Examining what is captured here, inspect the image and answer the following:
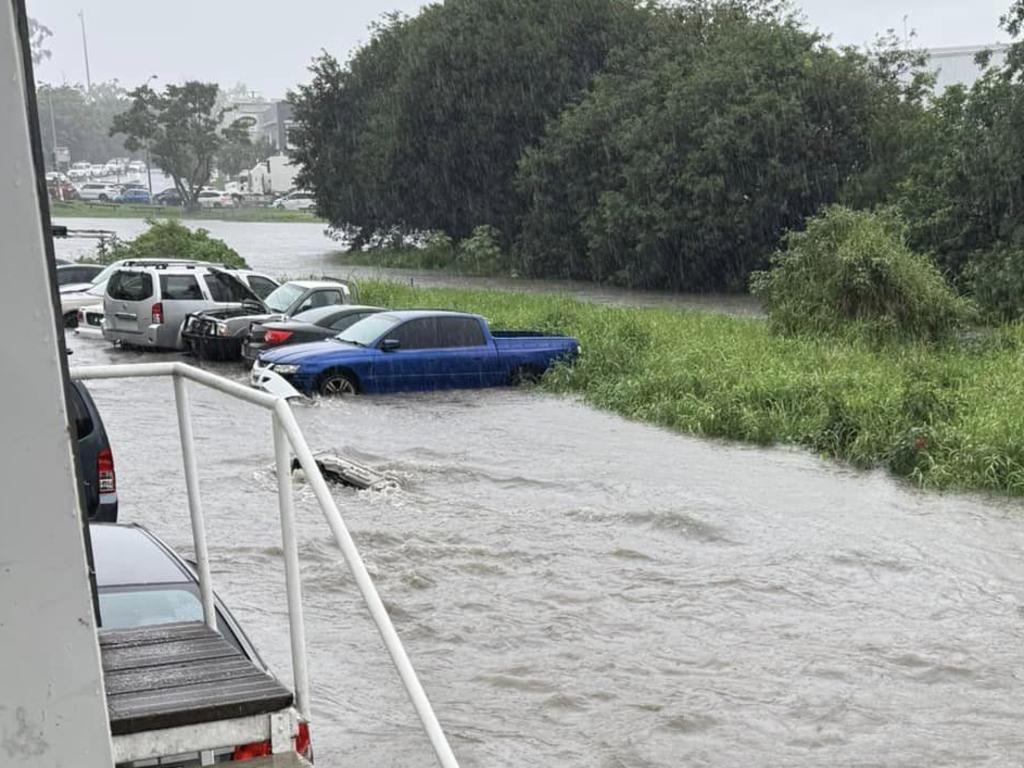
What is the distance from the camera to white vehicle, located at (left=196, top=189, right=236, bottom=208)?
365ft

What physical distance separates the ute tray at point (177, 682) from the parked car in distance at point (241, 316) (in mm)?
19123

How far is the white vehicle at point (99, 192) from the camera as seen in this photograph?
357ft

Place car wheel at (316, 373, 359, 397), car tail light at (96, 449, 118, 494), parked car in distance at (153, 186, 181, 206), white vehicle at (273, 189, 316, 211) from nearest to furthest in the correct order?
car tail light at (96, 449, 118, 494)
car wheel at (316, 373, 359, 397)
parked car in distance at (153, 186, 181, 206)
white vehicle at (273, 189, 316, 211)

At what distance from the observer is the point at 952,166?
1262 inches

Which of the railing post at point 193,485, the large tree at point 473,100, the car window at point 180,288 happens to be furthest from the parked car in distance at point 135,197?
the railing post at point 193,485

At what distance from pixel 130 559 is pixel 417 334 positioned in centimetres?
1506

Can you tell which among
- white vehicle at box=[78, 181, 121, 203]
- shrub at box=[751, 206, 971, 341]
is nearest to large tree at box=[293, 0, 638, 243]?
shrub at box=[751, 206, 971, 341]

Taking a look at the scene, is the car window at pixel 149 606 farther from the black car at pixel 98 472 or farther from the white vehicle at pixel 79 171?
the white vehicle at pixel 79 171

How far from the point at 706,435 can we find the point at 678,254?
75.7 feet

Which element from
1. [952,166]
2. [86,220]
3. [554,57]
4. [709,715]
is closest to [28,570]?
[709,715]

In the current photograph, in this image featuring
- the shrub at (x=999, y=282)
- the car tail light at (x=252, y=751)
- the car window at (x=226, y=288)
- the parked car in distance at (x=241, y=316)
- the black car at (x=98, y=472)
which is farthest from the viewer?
the shrub at (x=999, y=282)

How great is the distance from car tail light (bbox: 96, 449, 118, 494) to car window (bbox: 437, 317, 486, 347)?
37.8 feet

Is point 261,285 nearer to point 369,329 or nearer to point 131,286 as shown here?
point 131,286

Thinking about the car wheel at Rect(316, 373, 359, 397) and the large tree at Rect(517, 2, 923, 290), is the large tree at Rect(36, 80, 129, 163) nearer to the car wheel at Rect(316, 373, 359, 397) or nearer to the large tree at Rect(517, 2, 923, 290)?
the large tree at Rect(517, 2, 923, 290)
